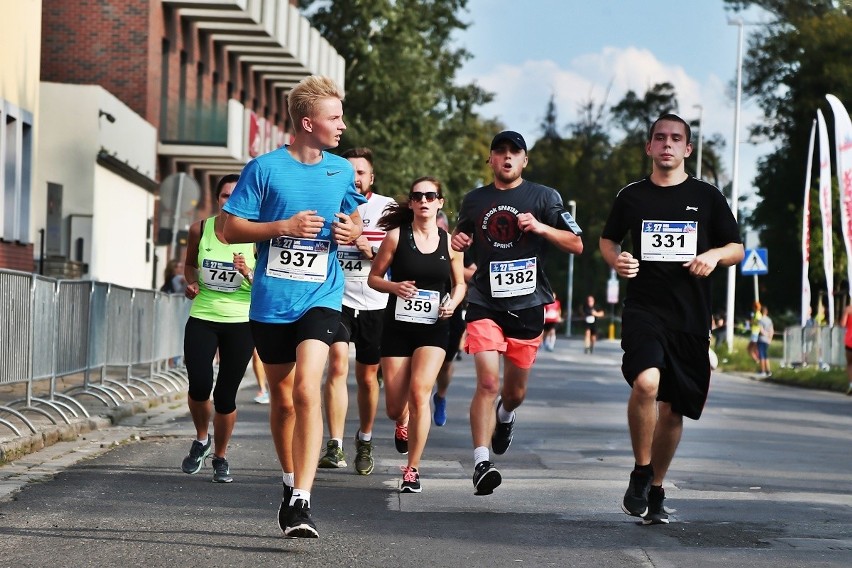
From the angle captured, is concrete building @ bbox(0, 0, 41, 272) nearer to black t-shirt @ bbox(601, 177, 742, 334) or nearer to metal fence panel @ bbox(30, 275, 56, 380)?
metal fence panel @ bbox(30, 275, 56, 380)

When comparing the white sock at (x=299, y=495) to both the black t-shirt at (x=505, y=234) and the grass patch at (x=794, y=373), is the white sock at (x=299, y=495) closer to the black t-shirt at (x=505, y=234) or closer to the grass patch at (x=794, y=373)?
the black t-shirt at (x=505, y=234)

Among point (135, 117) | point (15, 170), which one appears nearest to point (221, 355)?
point (15, 170)

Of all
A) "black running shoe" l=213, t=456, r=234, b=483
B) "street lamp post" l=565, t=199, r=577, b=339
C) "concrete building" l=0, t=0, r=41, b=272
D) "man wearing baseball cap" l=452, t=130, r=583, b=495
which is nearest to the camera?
"man wearing baseball cap" l=452, t=130, r=583, b=495

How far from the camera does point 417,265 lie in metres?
11.0

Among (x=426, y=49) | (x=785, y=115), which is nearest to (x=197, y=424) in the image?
(x=426, y=49)

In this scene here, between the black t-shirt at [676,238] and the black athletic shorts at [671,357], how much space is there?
0.18 feet

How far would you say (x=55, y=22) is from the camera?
120 feet

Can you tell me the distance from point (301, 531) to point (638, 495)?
1.89 meters

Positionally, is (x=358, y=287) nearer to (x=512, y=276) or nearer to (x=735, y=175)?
(x=512, y=276)

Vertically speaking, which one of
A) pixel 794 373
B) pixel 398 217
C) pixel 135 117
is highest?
pixel 135 117

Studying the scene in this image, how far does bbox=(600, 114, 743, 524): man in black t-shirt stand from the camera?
8914 mm

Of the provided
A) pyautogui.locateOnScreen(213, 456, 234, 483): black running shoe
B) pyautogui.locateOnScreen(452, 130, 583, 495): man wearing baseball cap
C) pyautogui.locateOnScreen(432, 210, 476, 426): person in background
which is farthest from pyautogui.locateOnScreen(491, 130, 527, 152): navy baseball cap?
pyautogui.locateOnScreen(432, 210, 476, 426): person in background

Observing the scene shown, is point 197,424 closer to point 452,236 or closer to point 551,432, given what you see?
point 452,236

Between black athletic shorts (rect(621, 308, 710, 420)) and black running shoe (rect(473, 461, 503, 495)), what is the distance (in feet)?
3.09
